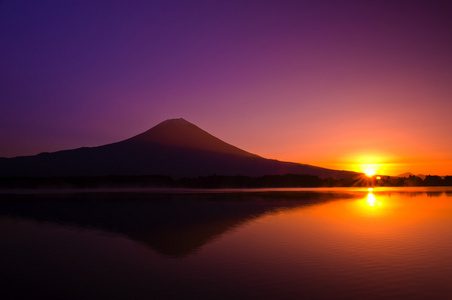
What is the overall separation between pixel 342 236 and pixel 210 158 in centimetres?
13442

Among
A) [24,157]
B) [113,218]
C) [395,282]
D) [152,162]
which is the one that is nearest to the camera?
[395,282]

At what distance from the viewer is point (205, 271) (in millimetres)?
14453

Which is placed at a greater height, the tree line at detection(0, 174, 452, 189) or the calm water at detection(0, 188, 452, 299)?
the tree line at detection(0, 174, 452, 189)

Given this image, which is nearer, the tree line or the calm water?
the calm water

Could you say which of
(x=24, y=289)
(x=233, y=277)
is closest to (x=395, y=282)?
(x=233, y=277)

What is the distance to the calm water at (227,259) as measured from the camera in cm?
1223

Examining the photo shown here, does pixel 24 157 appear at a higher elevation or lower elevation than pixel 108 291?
higher

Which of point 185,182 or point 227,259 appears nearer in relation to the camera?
point 227,259

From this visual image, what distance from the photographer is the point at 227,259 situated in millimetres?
16531

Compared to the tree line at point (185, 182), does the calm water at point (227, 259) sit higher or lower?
lower

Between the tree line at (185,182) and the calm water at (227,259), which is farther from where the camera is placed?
the tree line at (185,182)

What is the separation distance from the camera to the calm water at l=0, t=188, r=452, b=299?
1223 centimetres

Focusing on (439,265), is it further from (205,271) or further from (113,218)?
(113,218)

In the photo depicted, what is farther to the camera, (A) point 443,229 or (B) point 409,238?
(A) point 443,229
